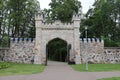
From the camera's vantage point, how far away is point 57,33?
30406 millimetres

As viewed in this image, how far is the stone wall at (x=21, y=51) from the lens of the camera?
30125 mm

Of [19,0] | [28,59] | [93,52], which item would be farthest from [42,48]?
[19,0]

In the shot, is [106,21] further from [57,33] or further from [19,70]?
[19,70]

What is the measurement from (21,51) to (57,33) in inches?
179

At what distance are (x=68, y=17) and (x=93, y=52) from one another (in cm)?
1566

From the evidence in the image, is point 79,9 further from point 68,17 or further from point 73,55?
point 73,55

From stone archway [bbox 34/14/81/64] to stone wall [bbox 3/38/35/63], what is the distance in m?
0.84

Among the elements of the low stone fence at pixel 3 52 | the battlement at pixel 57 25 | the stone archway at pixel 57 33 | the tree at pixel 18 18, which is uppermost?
the tree at pixel 18 18

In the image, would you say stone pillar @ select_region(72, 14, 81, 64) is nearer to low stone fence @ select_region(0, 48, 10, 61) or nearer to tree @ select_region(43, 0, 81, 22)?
low stone fence @ select_region(0, 48, 10, 61)

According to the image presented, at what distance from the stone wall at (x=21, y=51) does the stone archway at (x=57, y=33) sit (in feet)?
2.77

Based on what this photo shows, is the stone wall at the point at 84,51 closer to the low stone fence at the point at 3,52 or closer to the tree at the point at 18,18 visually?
the low stone fence at the point at 3,52

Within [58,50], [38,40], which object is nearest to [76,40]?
[38,40]

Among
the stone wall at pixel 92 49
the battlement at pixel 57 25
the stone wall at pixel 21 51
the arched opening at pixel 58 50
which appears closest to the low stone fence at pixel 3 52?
the stone wall at pixel 21 51

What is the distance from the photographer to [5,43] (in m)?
44.3
